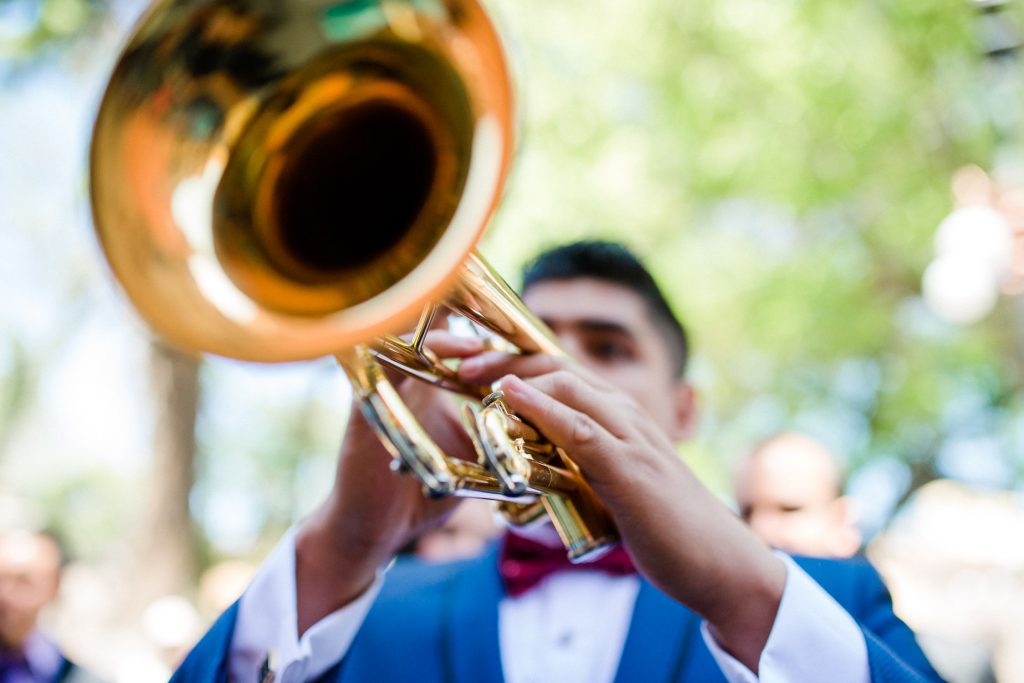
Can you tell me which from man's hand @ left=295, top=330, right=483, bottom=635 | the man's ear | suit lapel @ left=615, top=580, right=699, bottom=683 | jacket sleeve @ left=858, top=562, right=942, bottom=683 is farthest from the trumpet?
the man's ear

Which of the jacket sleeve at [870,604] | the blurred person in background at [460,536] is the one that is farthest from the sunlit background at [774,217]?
the jacket sleeve at [870,604]

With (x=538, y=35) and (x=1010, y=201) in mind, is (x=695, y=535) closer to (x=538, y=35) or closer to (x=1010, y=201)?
(x=1010, y=201)

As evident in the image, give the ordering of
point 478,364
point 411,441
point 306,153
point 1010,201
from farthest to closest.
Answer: point 1010,201 → point 478,364 → point 306,153 → point 411,441

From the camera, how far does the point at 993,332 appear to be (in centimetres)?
949

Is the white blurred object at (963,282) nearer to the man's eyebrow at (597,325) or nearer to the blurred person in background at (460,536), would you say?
the blurred person in background at (460,536)

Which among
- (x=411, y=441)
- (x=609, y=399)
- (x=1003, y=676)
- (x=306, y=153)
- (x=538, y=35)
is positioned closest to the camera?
(x=411, y=441)

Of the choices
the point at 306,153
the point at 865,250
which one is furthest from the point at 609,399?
the point at 865,250

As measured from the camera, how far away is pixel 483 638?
2021 mm

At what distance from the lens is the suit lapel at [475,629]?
1.96m

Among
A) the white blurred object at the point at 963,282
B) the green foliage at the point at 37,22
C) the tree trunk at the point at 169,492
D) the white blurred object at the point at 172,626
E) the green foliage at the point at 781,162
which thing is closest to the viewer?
the white blurred object at the point at 172,626

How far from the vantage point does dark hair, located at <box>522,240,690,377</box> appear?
2.58m

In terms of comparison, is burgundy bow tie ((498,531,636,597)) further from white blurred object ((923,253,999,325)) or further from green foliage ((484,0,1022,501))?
green foliage ((484,0,1022,501))

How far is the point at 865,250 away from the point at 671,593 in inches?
339

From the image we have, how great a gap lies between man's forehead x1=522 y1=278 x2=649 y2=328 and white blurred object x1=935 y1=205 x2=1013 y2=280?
13.3 ft
